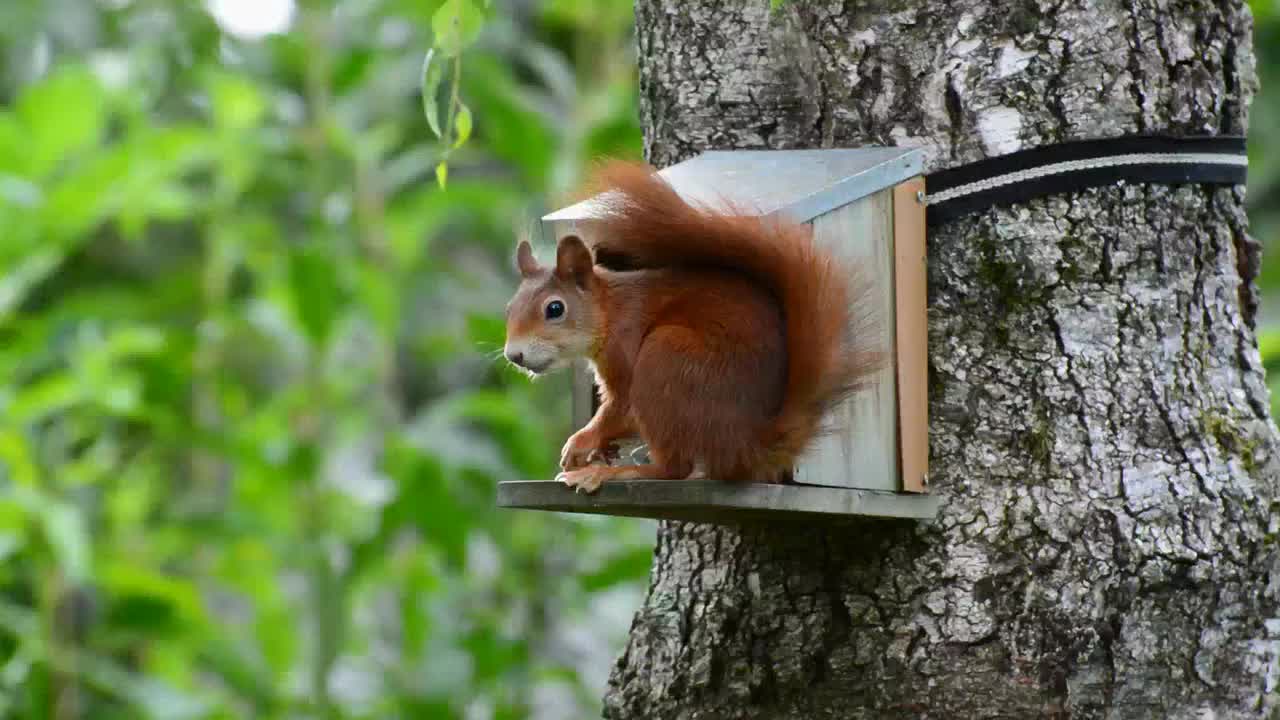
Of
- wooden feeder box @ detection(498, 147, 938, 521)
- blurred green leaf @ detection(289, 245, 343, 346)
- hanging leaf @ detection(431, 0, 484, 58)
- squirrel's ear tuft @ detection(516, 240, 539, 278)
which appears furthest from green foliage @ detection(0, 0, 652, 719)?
wooden feeder box @ detection(498, 147, 938, 521)

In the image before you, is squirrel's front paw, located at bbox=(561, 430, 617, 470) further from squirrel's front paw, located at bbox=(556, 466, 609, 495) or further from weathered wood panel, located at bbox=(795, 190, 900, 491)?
weathered wood panel, located at bbox=(795, 190, 900, 491)

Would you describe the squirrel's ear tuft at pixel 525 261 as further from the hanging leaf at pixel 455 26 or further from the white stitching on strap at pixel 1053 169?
the white stitching on strap at pixel 1053 169

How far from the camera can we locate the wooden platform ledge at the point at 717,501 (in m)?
Answer: 1.49

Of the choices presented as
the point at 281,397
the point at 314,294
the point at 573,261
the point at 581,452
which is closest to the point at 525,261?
the point at 573,261

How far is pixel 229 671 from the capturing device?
309 centimetres

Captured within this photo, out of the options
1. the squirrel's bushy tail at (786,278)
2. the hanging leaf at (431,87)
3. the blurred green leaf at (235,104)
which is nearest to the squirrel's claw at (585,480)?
the squirrel's bushy tail at (786,278)

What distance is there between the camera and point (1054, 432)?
1634mm

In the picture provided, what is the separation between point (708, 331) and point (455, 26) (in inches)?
15.2

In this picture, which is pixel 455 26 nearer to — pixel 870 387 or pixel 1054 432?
pixel 870 387

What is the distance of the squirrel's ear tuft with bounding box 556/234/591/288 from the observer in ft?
5.50

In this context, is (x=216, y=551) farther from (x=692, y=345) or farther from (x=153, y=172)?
(x=692, y=345)

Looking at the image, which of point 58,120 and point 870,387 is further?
point 58,120

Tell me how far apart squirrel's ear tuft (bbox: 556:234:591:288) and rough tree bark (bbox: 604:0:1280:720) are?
11.9 inches

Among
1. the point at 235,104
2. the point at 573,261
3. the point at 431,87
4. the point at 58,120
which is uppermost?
the point at 235,104
